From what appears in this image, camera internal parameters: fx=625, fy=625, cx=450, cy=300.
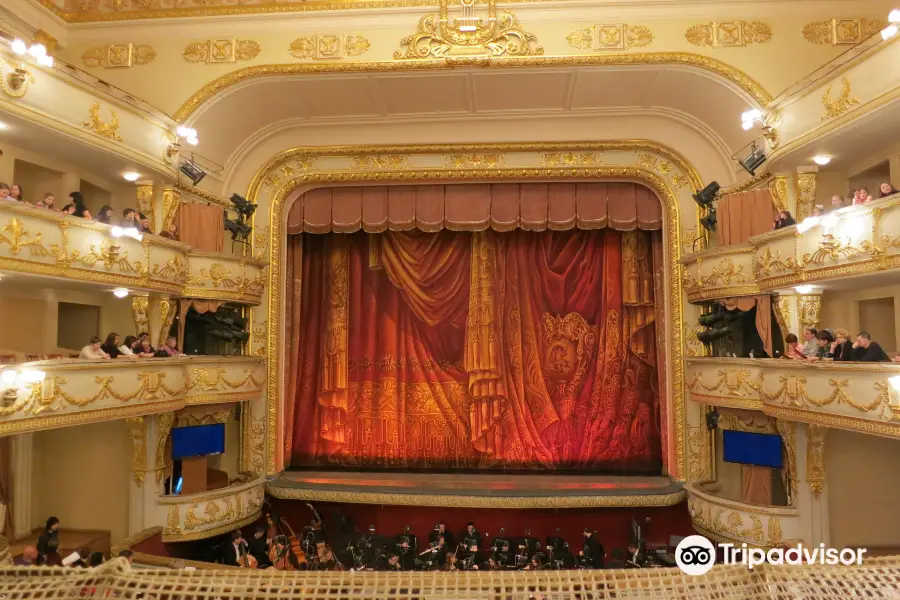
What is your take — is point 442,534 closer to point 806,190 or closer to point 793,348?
point 793,348

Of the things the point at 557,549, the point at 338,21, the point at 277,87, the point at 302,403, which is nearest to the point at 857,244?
the point at 557,549

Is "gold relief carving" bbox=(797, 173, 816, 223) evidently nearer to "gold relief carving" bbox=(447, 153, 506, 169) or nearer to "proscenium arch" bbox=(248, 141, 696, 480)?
"proscenium arch" bbox=(248, 141, 696, 480)

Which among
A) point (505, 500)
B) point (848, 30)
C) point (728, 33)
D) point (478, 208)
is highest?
point (728, 33)

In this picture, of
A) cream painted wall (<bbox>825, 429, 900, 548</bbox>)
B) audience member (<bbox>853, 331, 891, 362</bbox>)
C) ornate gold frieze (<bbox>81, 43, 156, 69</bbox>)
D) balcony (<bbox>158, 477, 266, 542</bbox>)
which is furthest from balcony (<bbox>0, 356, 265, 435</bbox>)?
cream painted wall (<bbox>825, 429, 900, 548</bbox>)

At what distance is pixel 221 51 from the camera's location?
1072cm

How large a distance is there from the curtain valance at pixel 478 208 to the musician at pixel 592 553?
5824mm

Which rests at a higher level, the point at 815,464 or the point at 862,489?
the point at 815,464

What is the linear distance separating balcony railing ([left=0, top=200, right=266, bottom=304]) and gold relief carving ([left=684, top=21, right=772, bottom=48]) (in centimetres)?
850

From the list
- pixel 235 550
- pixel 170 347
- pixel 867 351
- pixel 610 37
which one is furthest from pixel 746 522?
pixel 170 347

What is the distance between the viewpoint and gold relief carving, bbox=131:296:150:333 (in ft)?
32.4

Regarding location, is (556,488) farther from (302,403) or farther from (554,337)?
(302,403)

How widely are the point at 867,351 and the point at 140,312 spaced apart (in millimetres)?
10200

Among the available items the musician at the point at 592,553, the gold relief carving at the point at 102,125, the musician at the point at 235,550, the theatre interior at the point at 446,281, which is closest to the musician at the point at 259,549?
the theatre interior at the point at 446,281

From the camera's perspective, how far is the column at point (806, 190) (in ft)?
29.9
